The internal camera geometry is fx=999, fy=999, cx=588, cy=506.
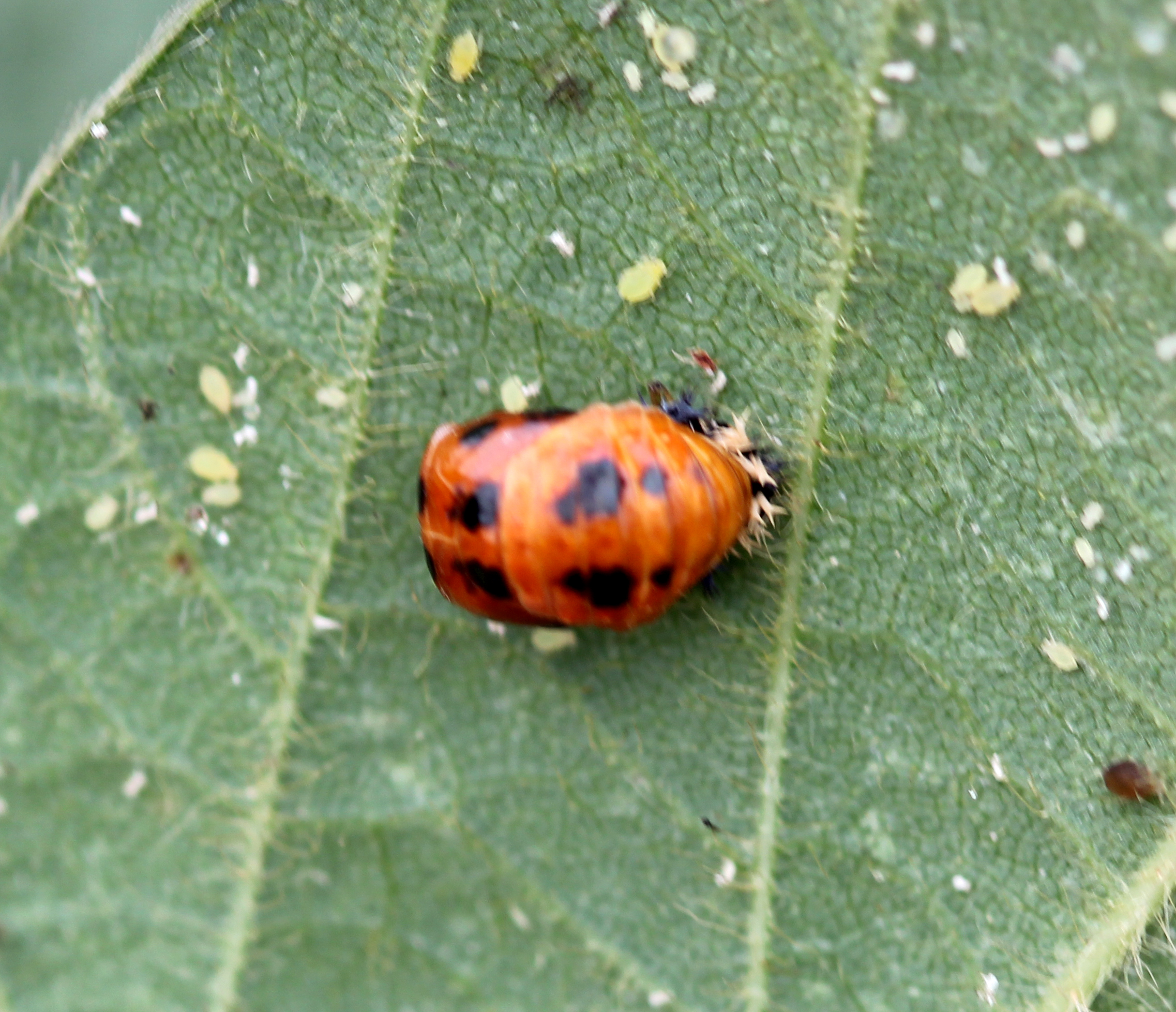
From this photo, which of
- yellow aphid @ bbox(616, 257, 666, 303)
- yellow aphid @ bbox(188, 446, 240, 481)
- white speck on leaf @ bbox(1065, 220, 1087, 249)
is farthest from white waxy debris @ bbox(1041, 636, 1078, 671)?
yellow aphid @ bbox(188, 446, 240, 481)

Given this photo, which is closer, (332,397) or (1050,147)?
(1050,147)

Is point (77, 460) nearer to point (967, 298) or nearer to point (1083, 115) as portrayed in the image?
point (967, 298)

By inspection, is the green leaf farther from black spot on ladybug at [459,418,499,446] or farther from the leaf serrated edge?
black spot on ladybug at [459,418,499,446]

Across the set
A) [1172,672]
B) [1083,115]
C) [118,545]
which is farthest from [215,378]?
[1172,672]

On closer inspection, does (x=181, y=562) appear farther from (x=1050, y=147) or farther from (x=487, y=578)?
(x=1050, y=147)

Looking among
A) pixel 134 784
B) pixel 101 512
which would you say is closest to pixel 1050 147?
pixel 101 512

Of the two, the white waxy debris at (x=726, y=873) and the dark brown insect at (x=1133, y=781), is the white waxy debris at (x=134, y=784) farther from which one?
the dark brown insect at (x=1133, y=781)

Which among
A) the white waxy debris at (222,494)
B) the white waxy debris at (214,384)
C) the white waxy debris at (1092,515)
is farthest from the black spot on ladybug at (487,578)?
the white waxy debris at (1092,515)
